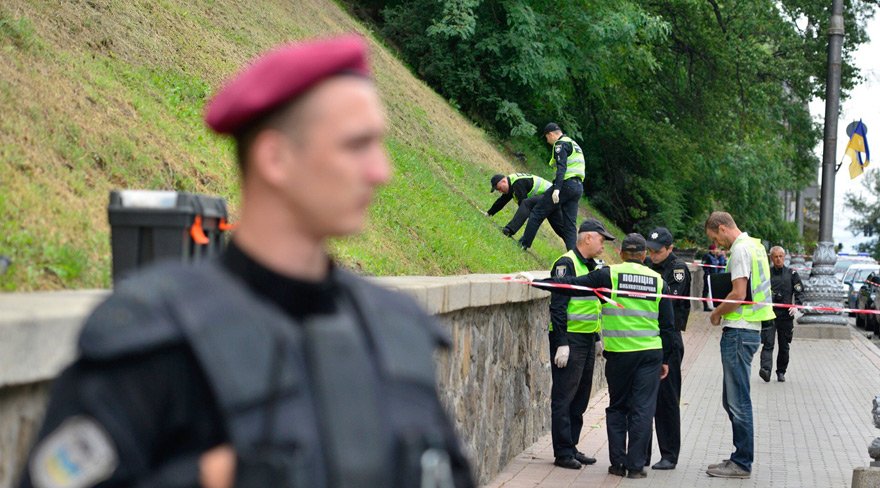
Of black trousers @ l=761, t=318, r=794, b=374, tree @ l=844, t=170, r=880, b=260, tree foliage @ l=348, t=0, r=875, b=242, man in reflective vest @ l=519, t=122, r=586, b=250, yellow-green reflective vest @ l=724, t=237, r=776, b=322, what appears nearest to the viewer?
yellow-green reflective vest @ l=724, t=237, r=776, b=322

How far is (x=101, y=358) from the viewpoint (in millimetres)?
1781

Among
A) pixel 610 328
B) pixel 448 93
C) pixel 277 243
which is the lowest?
pixel 610 328

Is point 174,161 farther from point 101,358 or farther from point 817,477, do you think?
point 101,358

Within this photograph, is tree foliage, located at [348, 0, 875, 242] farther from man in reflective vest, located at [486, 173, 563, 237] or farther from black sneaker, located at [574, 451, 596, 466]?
Result: black sneaker, located at [574, 451, 596, 466]

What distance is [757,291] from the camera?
10.5 meters

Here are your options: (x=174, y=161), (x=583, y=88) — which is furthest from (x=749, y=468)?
(x=583, y=88)

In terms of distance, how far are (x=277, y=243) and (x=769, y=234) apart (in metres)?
35.4

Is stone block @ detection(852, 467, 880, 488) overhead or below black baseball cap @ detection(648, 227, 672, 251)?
below

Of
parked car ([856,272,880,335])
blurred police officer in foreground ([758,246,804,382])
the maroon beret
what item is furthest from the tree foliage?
the maroon beret

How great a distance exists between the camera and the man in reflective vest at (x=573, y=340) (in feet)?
35.6

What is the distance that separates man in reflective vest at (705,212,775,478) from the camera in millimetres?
10367

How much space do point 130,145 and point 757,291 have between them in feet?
17.7

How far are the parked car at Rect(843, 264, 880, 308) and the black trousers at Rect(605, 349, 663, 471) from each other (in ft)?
87.6

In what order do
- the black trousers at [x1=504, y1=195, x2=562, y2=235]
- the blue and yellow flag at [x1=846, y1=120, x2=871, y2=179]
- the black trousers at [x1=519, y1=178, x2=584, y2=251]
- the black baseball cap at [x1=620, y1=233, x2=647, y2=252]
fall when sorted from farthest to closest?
the blue and yellow flag at [x1=846, y1=120, x2=871, y2=179] → the black trousers at [x1=504, y1=195, x2=562, y2=235] → the black trousers at [x1=519, y1=178, x2=584, y2=251] → the black baseball cap at [x1=620, y1=233, x2=647, y2=252]
